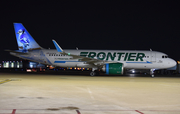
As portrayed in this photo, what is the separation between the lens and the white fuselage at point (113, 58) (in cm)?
2473

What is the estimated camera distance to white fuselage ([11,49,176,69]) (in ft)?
81.1

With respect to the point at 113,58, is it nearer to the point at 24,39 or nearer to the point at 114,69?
the point at 114,69

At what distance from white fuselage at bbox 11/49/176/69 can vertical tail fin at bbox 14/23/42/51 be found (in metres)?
1.05

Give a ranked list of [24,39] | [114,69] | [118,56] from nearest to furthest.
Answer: [114,69]
[118,56]
[24,39]

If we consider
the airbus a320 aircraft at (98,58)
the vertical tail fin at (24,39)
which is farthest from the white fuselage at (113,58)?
the vertical tail fin at (24,39)

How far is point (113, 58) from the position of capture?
977 inches

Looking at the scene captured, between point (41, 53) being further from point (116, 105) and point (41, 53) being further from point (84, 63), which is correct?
point (116, 105)

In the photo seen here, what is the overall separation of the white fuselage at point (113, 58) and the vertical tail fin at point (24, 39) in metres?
1.05

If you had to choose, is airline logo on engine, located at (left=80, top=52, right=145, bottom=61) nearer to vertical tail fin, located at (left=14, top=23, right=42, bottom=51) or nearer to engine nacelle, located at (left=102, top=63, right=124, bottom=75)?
engine nacelle, located at (left=102, top=63, right=124, bottom=75)

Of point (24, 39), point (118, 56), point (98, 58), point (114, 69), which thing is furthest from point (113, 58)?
point (24, 39)

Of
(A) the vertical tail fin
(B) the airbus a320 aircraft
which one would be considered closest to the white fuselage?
(B) the airbus a320 aircraft

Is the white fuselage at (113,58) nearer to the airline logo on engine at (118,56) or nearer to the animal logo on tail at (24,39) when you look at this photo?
the airline logo on engine at (118,56)

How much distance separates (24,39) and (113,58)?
40.3 feet

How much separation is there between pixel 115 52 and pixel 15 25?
45.5ft
